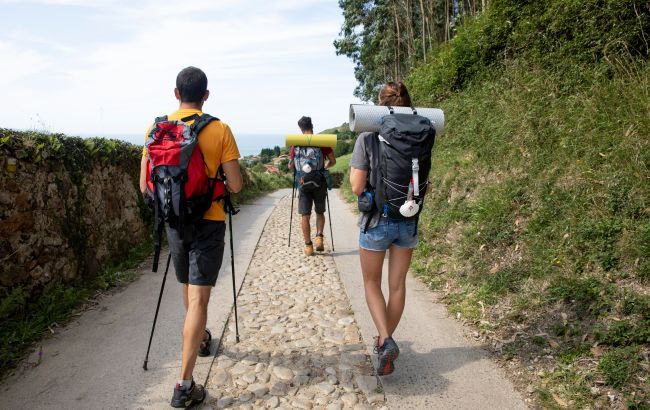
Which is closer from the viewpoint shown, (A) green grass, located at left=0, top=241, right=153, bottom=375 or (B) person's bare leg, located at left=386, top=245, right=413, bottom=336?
(B) person's bare leg, located at left=386, top=245, right=413, bottom=336

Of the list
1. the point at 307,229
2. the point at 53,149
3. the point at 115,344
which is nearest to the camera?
the point at 115,344

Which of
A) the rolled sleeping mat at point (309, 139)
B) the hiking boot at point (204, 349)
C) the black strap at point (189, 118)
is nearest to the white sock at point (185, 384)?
the hiking boot at point (204, 349)

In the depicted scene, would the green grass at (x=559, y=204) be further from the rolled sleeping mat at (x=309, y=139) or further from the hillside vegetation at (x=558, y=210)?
the rolled sleeping mat at (x=309, y=139)

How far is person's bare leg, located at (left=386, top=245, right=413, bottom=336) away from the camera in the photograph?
11.1ft

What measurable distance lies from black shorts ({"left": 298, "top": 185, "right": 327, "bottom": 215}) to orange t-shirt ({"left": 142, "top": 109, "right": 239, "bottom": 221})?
4.03m

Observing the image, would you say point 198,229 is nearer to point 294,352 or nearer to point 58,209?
point 294,352

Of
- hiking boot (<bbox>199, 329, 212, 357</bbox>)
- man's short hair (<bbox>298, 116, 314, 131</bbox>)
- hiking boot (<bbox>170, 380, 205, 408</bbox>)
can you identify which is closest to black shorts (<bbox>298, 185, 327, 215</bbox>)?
man's short hair (<bbox>298, 116, 314, 131</bbox>)

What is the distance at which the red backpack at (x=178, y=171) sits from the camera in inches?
111

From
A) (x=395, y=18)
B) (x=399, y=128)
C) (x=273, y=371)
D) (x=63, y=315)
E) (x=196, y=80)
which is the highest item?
(x=395, y=18)

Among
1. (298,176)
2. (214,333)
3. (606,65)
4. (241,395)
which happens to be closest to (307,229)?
(298,176)

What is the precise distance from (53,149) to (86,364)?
253 cm

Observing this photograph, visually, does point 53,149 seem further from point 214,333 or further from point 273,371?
point 273,371

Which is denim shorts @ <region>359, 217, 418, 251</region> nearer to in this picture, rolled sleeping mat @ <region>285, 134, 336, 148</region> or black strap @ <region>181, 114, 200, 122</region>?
black strap @ <region>181, 114, 200, 122</region>

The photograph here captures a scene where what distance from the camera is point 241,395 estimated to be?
3154mm
